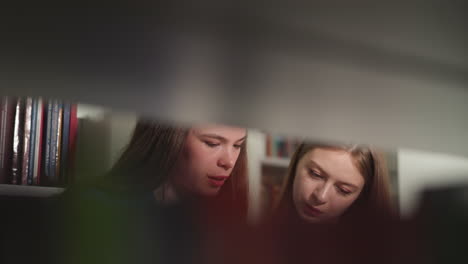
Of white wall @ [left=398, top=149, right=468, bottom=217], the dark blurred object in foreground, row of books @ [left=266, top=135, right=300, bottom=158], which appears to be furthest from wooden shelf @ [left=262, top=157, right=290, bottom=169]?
white wall @ [left=398, top=149, right=468, bottom=217]

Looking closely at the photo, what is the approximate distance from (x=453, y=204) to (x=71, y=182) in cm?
103

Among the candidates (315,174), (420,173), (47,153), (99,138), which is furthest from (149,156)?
(420,173)

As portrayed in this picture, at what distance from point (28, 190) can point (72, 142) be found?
5.3 inches

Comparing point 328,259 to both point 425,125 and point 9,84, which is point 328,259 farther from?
point 9,84

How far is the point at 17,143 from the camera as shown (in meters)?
1.00

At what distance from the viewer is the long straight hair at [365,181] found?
1.37 meters

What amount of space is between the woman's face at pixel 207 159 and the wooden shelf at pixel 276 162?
9 cm

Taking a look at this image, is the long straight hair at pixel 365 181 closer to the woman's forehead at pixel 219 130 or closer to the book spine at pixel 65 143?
the woman's forehead at pixel 219 130

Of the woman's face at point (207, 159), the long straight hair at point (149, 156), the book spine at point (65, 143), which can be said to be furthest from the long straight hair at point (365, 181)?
the book spine at point (65, 143)

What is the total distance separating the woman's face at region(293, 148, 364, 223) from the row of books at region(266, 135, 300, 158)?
44mm

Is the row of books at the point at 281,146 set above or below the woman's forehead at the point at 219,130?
below

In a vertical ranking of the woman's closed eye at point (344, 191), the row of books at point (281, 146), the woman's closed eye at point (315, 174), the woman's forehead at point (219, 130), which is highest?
the woman's forehead at point (219, 130)

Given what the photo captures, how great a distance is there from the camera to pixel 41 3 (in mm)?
259

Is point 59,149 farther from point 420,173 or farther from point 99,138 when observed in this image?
point 420,173
